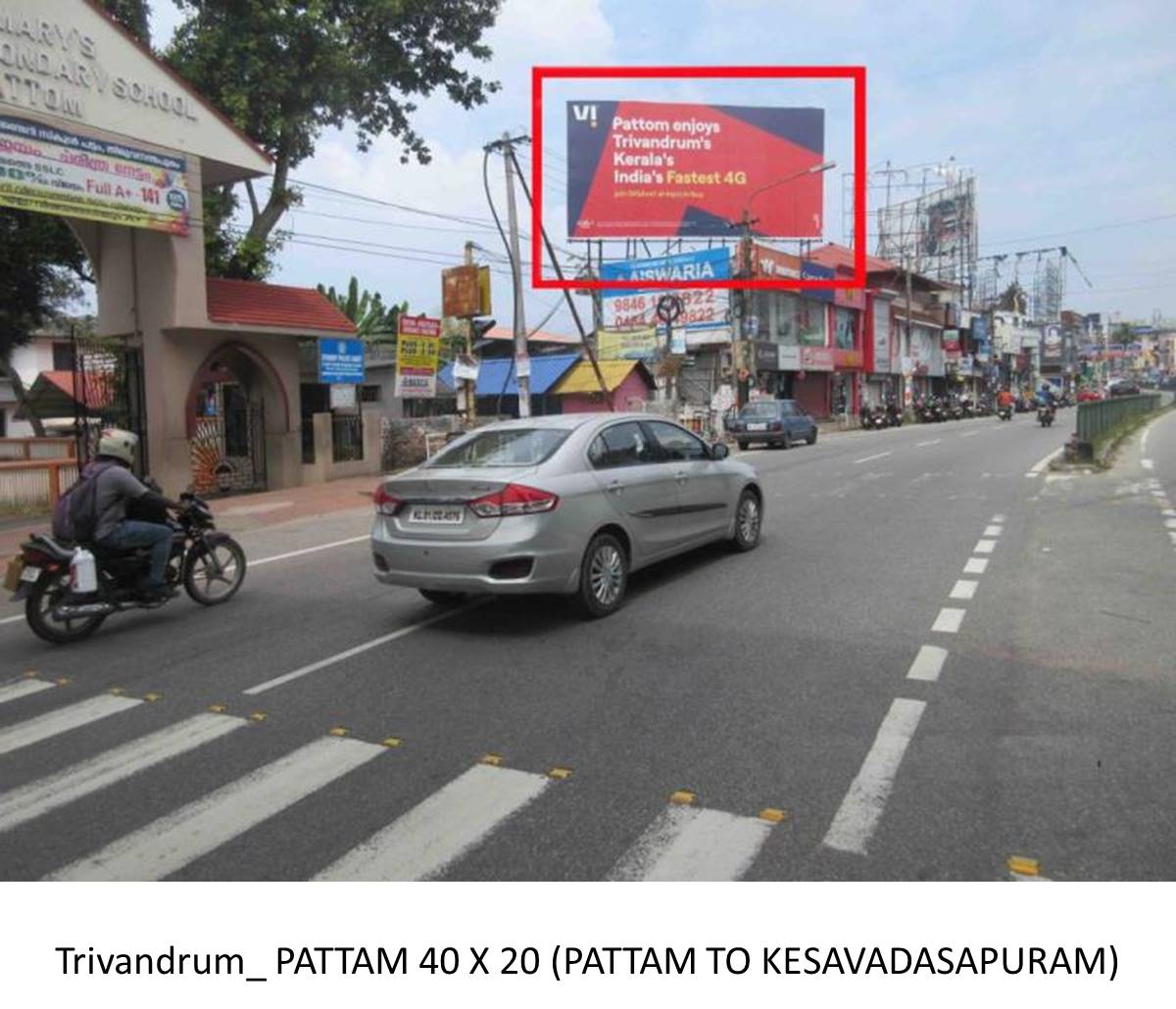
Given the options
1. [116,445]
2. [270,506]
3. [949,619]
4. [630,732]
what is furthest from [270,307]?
[630,732]

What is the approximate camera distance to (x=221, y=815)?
411cm

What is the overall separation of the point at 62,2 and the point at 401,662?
13.6 meters

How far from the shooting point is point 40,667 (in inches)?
262

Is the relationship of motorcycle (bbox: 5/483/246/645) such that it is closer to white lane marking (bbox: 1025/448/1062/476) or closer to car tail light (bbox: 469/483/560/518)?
Result: car tail light (bbox: 469/483/560/518)

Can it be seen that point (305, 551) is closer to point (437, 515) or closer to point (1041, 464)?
point (437, 515)

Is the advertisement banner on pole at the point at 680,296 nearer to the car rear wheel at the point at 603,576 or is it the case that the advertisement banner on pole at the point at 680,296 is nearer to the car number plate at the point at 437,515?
the car rear wheel at the point at 603,576

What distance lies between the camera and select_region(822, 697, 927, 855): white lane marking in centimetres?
375

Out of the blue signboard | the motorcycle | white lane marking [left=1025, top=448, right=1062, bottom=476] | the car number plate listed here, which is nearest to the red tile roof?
the blue signboard

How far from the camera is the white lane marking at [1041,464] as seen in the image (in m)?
18.6

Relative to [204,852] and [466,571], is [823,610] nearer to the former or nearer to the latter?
[466,571]

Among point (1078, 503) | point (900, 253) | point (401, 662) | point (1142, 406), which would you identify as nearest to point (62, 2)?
point (401, 662)

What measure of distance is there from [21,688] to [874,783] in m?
5.07

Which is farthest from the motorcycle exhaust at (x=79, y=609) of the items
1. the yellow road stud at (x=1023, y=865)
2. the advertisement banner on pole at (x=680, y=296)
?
the advertisement banner on pole at (x=680, y=296)

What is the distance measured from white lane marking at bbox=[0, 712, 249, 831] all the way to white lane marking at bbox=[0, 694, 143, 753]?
54 cm
